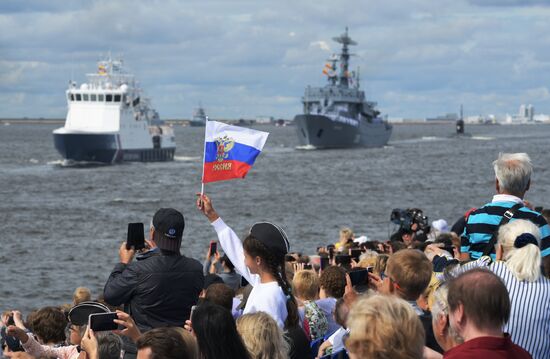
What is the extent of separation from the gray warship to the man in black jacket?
97.4 meters

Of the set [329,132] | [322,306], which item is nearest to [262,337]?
[322,306]

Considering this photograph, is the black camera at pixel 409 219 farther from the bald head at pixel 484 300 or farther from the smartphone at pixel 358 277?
the bald head at pixel 484 300

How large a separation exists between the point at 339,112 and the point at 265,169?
38014 mm

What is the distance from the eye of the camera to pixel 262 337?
4.48 meters

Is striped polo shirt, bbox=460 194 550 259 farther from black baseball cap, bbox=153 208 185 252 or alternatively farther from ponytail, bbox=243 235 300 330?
black baseball cap, bbox=153 208 185 252

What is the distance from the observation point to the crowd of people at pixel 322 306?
157 inches

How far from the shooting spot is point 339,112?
4218 inches

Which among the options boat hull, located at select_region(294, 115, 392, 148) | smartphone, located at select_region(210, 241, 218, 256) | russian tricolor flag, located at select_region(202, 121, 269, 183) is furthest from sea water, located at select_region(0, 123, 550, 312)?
boat hull, located at select_region(294, 115, 392, 148)

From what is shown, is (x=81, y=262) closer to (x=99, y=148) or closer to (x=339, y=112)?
(x=99, y=148)

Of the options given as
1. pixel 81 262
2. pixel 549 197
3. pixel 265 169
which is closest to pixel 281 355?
pixel 81 262

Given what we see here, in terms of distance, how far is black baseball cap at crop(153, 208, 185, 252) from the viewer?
19.5 feet

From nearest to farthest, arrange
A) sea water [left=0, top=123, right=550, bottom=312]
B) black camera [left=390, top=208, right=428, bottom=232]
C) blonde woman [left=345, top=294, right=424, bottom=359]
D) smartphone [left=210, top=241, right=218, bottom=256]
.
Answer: blonde woman [left=345, top=294, right=424, bottom=359], smartphone [left=210, top=241, right=218, bottom=256], black camera [left=390, top=208, right=428, bottom=232], sea water [left=0, top=123, right=550, bottom=312]

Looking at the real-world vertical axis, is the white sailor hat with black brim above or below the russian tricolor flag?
below

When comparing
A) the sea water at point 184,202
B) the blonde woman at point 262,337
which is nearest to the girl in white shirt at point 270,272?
the blonde woman at point 262,337
